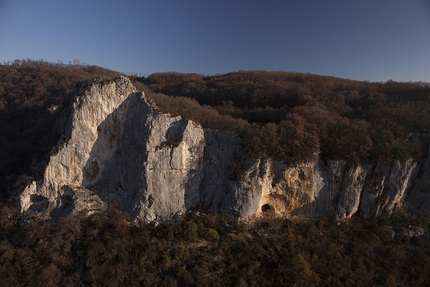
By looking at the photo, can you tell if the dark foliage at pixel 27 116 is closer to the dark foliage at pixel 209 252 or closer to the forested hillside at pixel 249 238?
the forested hillside at pixel 249 238

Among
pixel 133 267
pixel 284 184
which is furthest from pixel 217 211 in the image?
pixel 133 267

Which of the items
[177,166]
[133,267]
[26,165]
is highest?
[177,166]

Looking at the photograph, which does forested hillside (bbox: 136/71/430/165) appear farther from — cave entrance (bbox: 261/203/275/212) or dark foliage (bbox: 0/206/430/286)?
dark foliage (bbox: 0/206/430/286)

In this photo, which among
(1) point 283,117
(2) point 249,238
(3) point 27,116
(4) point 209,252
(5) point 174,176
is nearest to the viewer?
(4) point 209,252

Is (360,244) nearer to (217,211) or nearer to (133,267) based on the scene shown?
(217,211)

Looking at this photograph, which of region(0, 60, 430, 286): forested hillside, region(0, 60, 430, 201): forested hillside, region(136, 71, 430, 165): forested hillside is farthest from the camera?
region(0, 60, 430, 201): forested hillside

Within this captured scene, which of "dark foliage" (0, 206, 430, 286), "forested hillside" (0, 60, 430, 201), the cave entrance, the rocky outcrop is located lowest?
→ "dark foliage" (0, 206, 430, 286)

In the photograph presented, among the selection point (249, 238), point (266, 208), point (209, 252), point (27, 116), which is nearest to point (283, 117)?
point (266, 208)

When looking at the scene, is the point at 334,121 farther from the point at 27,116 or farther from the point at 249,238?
the point at 27,116

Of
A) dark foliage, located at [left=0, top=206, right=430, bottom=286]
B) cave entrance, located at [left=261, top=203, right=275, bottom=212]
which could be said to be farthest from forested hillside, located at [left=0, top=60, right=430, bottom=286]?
cave entrance, located at [left=261, top=203, right=275, bottom=212]
